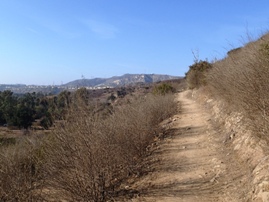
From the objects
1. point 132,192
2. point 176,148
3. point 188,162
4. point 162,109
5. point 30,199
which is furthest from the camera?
point 162,109

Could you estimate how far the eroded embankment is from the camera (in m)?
5.03

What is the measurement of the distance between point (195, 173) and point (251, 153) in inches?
60.2

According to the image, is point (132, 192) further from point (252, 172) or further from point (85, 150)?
point (252, 172)

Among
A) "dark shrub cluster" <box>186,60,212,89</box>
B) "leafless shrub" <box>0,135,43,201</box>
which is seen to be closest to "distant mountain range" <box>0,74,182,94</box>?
"leafless shrub" <box>0,135,43,201</box>

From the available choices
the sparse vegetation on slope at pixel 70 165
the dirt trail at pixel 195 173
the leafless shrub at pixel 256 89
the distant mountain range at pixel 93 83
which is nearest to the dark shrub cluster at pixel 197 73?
the distant mountain range at pixel 93 83

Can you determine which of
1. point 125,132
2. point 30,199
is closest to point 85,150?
point 30,199

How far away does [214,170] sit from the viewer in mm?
7570

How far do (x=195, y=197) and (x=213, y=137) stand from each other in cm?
509

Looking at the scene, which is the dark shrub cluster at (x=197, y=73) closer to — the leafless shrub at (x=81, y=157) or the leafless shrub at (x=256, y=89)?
the leafless shrub at (x=256, y=89)

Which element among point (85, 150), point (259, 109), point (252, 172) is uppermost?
point (259, 109)

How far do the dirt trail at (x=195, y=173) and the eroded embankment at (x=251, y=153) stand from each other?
0.59 feet

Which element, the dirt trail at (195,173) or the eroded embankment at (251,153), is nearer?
the eroded embankment at (251,153)

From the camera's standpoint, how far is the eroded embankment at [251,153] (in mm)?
5031

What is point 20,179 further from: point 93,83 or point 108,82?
point 108,82
